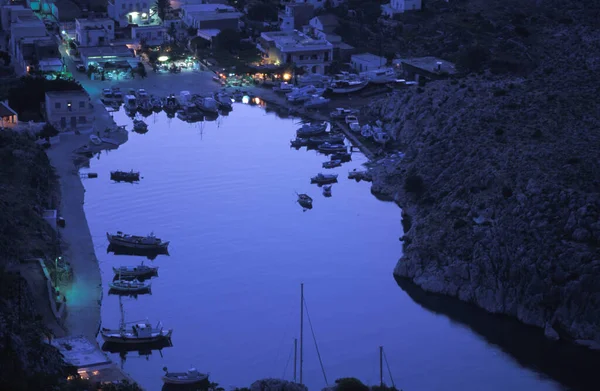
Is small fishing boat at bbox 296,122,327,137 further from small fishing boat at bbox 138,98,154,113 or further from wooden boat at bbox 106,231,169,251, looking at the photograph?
wooden boat at bbox 106,231,169,251

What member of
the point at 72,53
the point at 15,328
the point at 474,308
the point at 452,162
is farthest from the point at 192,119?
the point at 15,328

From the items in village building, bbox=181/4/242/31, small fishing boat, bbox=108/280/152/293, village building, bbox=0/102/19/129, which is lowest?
small fishing boat, bbox=108/280/152/293

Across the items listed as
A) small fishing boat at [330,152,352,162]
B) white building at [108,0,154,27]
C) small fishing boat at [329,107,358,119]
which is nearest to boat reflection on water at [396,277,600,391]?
small fishing boat at [330,152,352,162]

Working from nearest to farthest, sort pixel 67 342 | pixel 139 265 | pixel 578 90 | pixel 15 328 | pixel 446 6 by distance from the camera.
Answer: pixel 15 328 < pixel 67 342 < pixel 139 265 < pixel 578 90 < pixel 446 6

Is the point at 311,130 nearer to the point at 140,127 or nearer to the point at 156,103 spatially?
the point at 140,127

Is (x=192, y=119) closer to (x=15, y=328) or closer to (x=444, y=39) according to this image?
(x=444, y=39)

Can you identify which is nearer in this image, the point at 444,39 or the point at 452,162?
the point at 452,162
